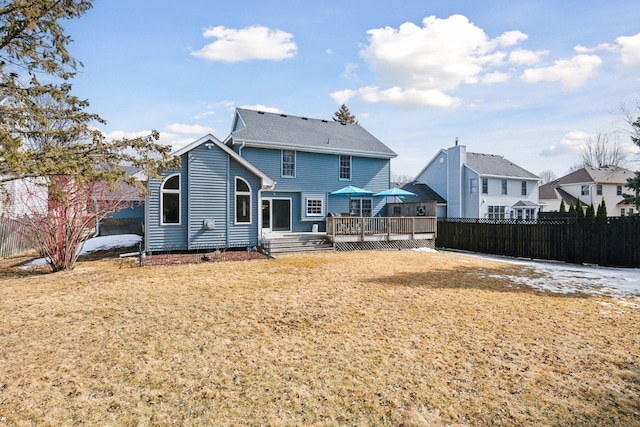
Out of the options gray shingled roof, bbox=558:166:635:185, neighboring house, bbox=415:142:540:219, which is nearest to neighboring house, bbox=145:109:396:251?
neighboring house, bbox=415:142:540:219

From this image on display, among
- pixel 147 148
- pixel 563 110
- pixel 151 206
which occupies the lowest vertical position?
pixel 151 206

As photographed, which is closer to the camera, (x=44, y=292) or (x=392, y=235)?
(x=44, y=292)

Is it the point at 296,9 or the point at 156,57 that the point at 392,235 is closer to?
the point at 296,9

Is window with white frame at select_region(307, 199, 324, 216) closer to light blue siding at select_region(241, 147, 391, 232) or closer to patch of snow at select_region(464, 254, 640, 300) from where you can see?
light blue siding at select_region(241, 147, 391, 232)

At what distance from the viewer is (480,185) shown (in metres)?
26.7

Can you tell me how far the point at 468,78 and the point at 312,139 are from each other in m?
8.58

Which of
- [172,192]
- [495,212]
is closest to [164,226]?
[172,192]

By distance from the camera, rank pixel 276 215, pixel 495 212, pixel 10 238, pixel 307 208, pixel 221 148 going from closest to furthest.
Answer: pixel 10 238 → pixel 221 148 → pixel 276 215 → pixel 307 208 → pixel 495 212

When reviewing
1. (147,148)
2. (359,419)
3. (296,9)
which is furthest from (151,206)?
(359,419)

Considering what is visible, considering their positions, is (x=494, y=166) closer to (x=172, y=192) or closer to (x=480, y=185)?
(x=480, y=185)

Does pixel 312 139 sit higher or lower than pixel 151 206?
higher

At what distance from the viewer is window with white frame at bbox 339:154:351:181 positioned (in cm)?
1984

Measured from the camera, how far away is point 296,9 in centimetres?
1189

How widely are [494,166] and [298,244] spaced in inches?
877
